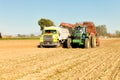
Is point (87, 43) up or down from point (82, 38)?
down

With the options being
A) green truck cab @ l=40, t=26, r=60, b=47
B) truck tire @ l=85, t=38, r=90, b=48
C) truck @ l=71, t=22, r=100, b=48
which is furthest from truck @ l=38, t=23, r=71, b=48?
truck tire @ l=85, t=38, r=90, b=48

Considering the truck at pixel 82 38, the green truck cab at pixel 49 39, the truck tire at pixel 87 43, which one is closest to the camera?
the truck tire at pixel 87 43

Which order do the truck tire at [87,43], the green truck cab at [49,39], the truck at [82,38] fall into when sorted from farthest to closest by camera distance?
the green truck cab at [49,39] → the truck at [82,38] → the truck tire at [87,43]

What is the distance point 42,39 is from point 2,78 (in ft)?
58.8

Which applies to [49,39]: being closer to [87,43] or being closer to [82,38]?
[82,38]

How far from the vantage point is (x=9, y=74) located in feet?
32.8

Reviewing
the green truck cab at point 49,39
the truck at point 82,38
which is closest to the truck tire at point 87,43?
the truck at point 82,38

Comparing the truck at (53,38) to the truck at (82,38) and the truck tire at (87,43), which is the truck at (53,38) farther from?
the truck tire at (87,43)

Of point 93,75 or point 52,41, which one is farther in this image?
point 52,41

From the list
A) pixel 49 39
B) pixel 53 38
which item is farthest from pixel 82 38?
pixel 49 39

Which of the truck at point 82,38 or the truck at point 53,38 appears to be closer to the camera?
the truck at point 82,38

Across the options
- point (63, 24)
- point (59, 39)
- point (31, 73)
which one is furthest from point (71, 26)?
point (31, 73)

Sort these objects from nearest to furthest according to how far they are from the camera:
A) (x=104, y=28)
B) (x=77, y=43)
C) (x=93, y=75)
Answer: (x=93, y=75) < (x=77, y=43) < (x=104, y=28)

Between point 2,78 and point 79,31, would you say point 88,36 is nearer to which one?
point 79,31
